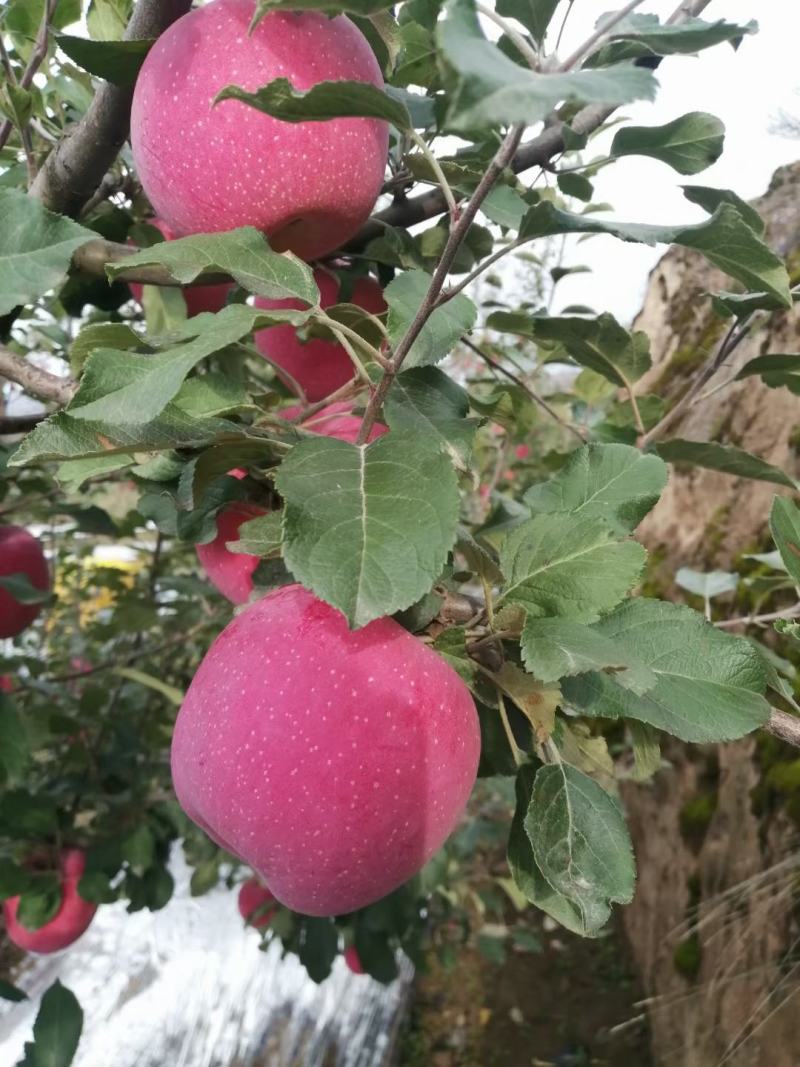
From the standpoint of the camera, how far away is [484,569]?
48cm

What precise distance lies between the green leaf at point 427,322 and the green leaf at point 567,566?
115 millimetres

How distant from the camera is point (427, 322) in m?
0.45

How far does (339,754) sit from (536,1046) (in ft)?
7.21

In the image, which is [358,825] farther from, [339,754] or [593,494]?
[593,494]

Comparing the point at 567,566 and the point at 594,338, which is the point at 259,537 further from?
the point at 594,338

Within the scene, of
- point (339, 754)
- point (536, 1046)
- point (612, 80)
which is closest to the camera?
point (612, 80)

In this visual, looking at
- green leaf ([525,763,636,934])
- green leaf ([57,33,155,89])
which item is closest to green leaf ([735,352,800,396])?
green leaf ([525,763,636,934])

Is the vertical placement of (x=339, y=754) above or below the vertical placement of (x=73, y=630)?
above

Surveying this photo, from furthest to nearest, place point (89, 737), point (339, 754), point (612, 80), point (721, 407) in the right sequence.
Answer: point (721, 407), point (89, 737), point (339, 754), point (612, 80)

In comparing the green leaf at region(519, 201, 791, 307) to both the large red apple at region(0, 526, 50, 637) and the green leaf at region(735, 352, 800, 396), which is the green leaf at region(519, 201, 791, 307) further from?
the large red apple at region(0, 526, 50, 637)

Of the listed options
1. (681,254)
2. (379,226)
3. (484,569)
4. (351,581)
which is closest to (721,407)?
(681,254)

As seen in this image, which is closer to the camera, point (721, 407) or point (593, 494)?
point (593, 494)

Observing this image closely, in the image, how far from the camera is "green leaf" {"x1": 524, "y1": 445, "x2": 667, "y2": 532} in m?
0.47

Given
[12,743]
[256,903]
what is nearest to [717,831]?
[256,903]
